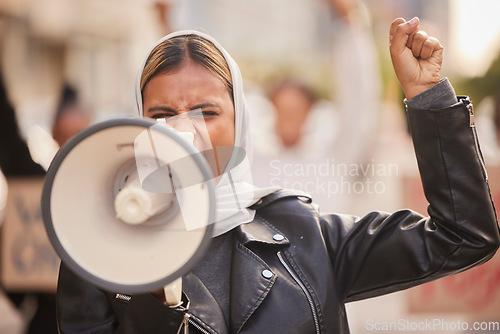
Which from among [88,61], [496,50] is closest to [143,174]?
[496,50]

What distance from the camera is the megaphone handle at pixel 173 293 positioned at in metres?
1.15

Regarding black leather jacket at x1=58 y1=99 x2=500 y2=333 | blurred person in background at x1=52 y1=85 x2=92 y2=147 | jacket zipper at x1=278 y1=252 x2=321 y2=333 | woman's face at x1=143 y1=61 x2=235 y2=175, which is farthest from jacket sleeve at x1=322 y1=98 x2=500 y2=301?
blurred person in background at x1=52 y1=85 x2=92 y2=147

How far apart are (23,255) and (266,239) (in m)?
2.56

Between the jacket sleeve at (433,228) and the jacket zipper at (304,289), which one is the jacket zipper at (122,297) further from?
the jacket sleeve at (433,228)

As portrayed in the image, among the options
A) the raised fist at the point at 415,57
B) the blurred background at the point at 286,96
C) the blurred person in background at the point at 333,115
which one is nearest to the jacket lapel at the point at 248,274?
the raised fist at the point at 415,57

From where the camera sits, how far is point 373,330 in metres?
2.49

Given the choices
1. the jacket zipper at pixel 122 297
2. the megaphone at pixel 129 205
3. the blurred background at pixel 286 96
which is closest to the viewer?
the megaphone at pixel 129 205

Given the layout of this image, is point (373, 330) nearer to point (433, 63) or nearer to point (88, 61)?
point (433, 63)

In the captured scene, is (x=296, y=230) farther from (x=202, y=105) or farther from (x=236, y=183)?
(x=202, y=105)

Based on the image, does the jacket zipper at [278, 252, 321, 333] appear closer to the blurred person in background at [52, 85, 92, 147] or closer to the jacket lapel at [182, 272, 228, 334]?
the jacket lapel at [182, 272, 228, 334]

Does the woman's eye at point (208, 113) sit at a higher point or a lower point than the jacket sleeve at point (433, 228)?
higher

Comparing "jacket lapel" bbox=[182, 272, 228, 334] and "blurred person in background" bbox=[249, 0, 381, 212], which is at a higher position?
"blurred person in background" bbox=[249, 0, 381, 212]

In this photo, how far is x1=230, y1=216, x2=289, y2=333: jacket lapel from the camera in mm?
1401

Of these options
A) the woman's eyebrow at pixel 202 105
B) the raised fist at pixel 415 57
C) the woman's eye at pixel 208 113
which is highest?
the raised fist at pixel 415 57
